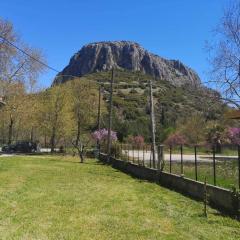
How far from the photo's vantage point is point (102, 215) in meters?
13.1

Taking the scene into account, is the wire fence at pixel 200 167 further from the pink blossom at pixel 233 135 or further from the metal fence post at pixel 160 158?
the pink blossom at pixel 233 135

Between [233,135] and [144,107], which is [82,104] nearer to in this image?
[233,135]

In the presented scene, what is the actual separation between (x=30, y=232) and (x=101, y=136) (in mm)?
40342

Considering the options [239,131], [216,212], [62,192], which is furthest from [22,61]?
[216,212]

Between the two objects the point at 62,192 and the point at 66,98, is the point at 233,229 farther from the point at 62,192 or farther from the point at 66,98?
the point at 66,98

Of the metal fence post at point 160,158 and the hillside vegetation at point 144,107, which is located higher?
the hillside vegetation at point 144,107

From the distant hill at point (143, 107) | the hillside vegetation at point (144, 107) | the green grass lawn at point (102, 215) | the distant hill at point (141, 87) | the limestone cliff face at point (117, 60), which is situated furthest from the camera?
the limestone cliff face at point (117, 60)

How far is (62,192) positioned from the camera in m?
17.8

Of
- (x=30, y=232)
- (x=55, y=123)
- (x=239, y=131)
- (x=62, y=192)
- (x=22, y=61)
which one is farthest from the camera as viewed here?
(x=55, y=123)

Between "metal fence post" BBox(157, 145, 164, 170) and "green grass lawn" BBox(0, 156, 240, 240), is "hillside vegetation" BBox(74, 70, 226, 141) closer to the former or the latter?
"metal fence post" BBox(157, 145, 164, 170)

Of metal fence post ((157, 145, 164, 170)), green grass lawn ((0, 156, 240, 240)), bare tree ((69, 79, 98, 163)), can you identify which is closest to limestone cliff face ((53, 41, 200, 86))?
bare tree ((69, 79, 98, 163))

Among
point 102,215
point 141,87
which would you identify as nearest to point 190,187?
point 102,215

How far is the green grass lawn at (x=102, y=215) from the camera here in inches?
421

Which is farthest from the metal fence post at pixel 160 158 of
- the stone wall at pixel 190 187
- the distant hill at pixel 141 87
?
the distant hill at pixel 141 87
